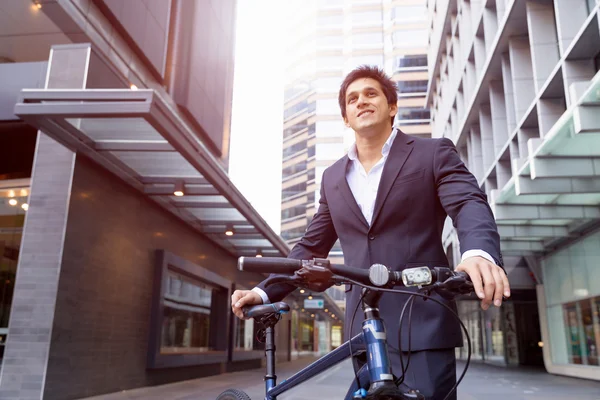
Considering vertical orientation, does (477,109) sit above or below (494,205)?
above

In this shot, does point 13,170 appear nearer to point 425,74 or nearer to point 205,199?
point 205,199

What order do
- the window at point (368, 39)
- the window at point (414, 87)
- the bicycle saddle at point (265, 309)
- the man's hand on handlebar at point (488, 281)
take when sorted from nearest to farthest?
the man's hand on handlebar at point (488, 281), the bicycle saddle at point (265, 309), the window at point (414, 87), the window at point (368, 39)

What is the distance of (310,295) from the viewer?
33.0 metres

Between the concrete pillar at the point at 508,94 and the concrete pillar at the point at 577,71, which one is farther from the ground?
the concrete pillar at the point at 508,94

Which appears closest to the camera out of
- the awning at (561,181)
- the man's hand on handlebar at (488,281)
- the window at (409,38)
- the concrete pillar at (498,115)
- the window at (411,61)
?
the man's hand on handlebar at (488,281)

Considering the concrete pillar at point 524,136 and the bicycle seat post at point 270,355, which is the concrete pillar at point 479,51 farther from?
the bicycle seat post at point 270,355

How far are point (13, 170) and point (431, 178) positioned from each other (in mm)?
9683

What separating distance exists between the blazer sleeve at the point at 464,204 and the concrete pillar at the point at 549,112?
11413mm

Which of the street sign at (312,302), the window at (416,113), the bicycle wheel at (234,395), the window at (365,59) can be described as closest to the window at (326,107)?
the window at (365,59)

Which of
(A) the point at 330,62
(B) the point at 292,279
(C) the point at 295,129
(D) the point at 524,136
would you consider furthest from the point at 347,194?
(C) the point at 295,129

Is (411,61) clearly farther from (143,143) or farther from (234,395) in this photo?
(234,395)

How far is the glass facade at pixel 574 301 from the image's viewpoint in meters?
15.3

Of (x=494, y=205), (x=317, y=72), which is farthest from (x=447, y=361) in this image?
(x=317, y=72)

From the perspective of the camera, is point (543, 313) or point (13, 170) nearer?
point (13, 170)
